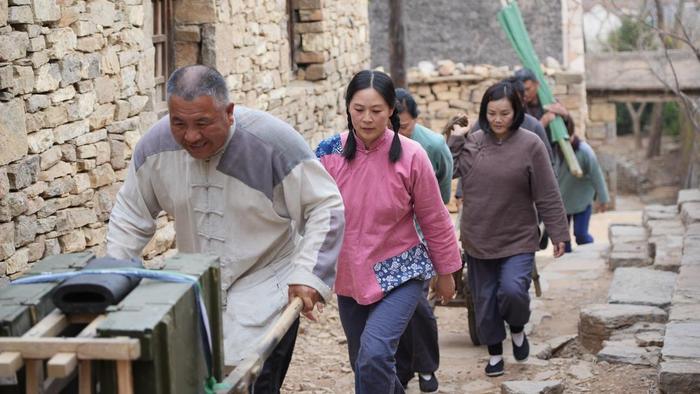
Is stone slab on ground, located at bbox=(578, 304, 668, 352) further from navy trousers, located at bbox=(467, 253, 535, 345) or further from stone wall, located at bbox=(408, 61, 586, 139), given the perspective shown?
stone wall, located at bbox=(408, 61, 586, 139)

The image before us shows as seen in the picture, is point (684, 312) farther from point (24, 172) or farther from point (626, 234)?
point (626, 234)

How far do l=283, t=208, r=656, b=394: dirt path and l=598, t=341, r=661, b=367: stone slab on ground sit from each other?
52 mm

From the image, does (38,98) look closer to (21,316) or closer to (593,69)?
(21,316)

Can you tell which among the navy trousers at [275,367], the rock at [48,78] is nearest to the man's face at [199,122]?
the navy trousers at [275,367]

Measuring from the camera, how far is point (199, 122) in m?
3.79

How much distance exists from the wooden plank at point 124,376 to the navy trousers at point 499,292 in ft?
12.3

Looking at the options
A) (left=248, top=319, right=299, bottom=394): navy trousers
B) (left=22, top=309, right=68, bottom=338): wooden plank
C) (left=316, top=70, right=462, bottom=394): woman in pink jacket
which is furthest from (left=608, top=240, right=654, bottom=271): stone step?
(left=22, top=309, right=68, bottom=338): wooden plank

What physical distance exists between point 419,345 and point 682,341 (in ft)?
4.20

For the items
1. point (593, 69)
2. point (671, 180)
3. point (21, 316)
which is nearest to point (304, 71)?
point (21, 316)

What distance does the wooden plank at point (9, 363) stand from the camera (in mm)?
2789

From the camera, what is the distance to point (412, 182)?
4.95 metres

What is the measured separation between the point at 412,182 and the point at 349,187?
266 millimetres

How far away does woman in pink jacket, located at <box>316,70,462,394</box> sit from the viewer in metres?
4.89

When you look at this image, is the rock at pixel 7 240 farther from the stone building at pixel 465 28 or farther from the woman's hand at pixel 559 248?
the stone building at pixel 465 28
